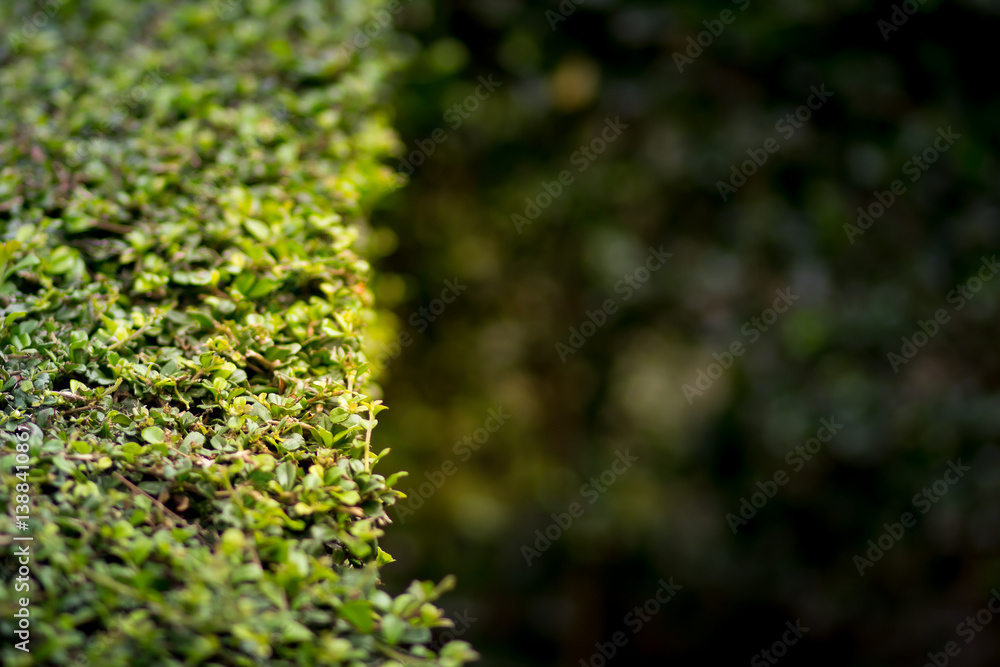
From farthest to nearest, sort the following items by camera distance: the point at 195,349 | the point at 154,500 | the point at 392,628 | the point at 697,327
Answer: the point at 697,327 < the point at 195,349 < the point at 154,500 < the point at 392,628

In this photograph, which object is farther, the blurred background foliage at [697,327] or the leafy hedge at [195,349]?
the blurred background foliage at [697,327]

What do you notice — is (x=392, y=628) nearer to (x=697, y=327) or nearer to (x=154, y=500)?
(x=154, y=500)

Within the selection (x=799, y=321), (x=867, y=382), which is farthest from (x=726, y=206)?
(x=867, y=382)

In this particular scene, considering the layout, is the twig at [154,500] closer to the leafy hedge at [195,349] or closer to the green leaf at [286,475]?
the leafy hedge at [195,349]

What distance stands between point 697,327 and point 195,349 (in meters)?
2.47

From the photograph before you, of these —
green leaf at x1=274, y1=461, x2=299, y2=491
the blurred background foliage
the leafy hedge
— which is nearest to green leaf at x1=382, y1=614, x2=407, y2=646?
the leafy hedge

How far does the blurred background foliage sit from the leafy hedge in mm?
886

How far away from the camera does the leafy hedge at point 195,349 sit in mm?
888

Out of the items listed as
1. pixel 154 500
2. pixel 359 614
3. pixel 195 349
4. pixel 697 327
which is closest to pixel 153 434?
pixel 154 500

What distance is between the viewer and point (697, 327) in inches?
136

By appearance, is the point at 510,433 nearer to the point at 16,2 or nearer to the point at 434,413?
the point at 434,413

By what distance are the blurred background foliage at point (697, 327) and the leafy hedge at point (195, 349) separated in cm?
89

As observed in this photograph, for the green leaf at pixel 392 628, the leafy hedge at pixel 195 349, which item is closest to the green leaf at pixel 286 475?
the leafy hedge at pixel 195 349

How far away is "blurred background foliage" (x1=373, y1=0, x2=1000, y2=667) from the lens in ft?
10.3
